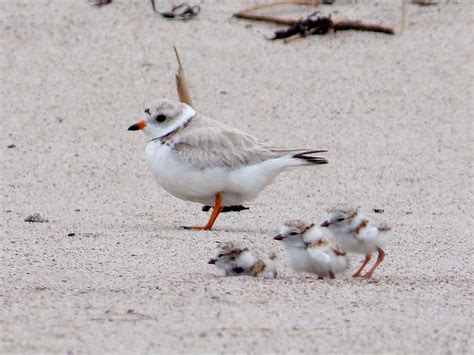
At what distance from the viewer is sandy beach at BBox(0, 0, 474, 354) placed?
14.4ft

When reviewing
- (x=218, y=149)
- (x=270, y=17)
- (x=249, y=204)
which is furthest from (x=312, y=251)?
(x=270, y=17)

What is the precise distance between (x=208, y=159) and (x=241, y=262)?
1573 millimetres

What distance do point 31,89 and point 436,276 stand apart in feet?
14.9

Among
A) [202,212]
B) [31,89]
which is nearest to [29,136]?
[31,89]

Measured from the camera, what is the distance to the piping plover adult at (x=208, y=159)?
262 inches

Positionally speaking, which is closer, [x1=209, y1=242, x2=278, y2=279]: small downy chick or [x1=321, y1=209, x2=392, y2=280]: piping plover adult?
[x1=209, y1=242, x2=278, y2=279]: small downy chick

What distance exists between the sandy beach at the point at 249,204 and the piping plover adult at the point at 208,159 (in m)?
0.22

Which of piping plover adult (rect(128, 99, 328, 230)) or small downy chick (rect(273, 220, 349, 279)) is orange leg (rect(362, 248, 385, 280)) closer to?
small downy chick (rect(273, 220, 349, 279))

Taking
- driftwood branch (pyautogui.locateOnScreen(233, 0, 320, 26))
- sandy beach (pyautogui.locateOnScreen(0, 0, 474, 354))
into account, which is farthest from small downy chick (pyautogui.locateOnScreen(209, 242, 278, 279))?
driftwood branch (pyautogui.locateOnScreen(233, 0, 320, 26))

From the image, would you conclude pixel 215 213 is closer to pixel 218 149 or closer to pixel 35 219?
pixel 218 149

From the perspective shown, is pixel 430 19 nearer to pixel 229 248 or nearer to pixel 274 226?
pixel 274 226

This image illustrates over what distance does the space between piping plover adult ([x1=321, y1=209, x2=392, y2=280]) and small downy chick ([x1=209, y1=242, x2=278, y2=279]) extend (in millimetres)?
405

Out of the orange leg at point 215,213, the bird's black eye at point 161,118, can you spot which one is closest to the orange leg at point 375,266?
the orange leg at point 215,213

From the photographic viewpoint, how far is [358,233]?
5336mm
